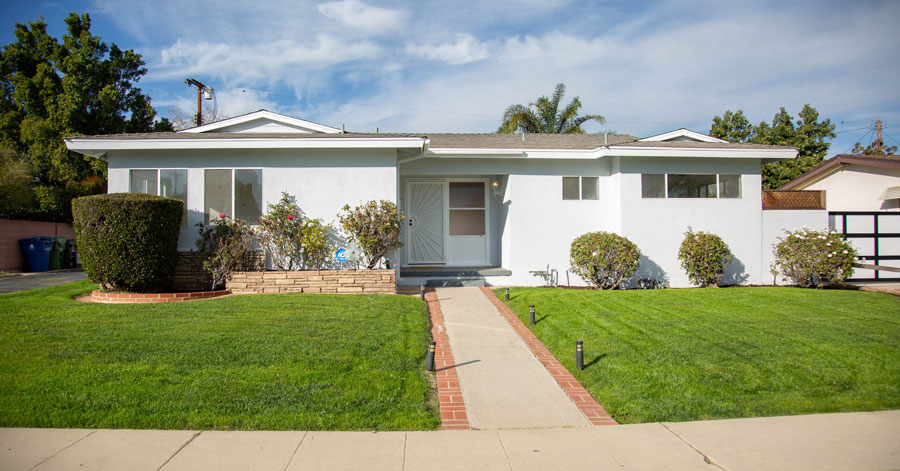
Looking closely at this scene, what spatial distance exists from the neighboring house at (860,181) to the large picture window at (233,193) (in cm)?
1474

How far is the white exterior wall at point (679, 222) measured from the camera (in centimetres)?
1144

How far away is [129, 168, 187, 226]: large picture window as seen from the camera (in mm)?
10547

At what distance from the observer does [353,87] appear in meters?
18.8

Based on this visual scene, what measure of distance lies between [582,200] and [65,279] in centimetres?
1394

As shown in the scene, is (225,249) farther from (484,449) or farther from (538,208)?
(484,449)

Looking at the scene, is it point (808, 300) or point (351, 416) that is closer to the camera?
point (351, 416)

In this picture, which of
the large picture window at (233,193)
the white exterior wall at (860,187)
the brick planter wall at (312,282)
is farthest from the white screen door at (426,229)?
the white exterior wall at (860,187)

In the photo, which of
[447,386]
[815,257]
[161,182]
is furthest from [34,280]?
[815,257]

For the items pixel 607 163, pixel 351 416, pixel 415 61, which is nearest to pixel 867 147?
pixel 607 163

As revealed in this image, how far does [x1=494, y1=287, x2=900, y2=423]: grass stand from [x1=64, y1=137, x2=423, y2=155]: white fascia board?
4739 millimetres

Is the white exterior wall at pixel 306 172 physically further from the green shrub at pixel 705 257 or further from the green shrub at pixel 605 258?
the green shrub at pixel 705 257

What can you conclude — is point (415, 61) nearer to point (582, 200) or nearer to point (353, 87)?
point (353, 87)

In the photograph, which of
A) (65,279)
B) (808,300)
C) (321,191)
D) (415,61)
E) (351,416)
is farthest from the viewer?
(415,61)

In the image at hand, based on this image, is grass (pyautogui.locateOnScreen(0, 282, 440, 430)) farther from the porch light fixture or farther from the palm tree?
the palm tree
